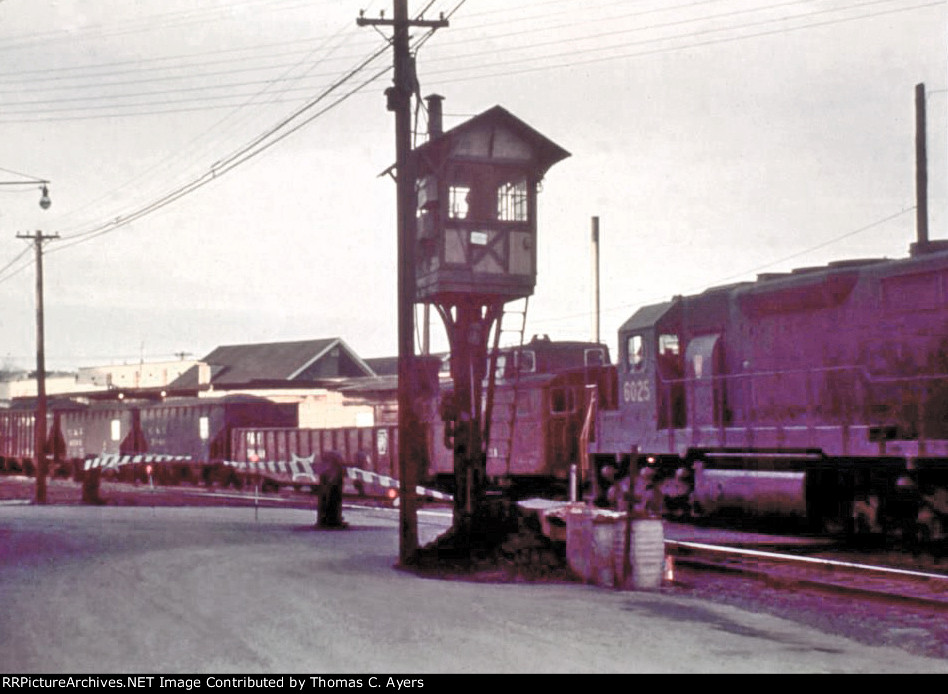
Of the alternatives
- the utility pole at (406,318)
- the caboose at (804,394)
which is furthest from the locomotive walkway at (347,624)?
the caboose at (804,394)

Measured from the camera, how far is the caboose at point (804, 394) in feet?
53.6

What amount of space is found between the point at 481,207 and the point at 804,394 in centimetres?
743

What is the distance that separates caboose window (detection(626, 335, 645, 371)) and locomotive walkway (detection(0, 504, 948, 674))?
7.42 m

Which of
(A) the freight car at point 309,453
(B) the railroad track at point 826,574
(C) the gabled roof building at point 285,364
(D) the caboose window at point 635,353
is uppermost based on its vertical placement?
(C) the gabled roof building at point 285,364

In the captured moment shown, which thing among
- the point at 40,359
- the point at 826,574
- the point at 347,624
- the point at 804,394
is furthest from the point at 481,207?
the point at 40,359

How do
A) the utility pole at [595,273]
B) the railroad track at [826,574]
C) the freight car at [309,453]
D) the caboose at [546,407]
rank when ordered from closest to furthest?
the railroad track at [826,574] → the caboose at [546,407] → the freight car at [309,453] → the utility pole at [595,273]

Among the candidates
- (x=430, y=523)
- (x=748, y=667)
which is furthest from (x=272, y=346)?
(x=748, y=667)

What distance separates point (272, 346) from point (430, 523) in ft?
178

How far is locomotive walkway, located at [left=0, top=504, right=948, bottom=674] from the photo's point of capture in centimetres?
866

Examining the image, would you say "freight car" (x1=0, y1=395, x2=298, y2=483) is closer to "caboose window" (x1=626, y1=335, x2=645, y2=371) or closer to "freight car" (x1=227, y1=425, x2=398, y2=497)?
"freight car" (x1=227, y1=425, x2=398, y2=497)

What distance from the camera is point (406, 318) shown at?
15391 millimetres

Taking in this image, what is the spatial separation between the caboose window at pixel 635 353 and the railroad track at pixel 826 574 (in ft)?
18.8

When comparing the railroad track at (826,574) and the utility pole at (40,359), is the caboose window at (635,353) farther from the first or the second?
the utility pole at (40,359)

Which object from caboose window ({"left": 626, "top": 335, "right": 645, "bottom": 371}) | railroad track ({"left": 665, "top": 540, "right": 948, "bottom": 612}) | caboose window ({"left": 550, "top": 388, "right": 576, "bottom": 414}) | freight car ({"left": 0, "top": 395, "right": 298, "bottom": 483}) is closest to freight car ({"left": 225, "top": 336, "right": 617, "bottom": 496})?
caboose window ({"left": 550, "top": 388, "right": 576, "bottom": 414})
